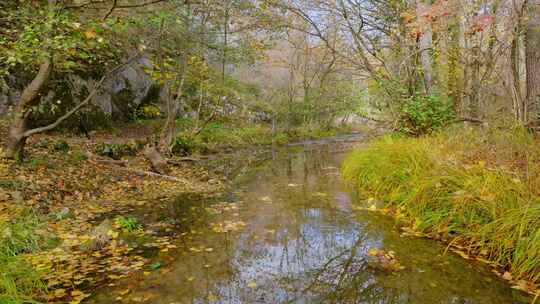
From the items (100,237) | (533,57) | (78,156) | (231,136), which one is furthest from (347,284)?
(231,136)

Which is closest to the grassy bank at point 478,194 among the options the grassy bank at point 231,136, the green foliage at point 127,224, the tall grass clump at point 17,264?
the green foliage at point 127,224

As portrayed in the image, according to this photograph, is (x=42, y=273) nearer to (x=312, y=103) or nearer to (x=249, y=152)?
(x=249, y=152)

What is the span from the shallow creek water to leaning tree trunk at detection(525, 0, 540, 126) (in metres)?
3.58

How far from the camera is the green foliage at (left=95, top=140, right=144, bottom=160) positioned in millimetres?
9242

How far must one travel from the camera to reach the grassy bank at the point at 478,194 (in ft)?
11.6

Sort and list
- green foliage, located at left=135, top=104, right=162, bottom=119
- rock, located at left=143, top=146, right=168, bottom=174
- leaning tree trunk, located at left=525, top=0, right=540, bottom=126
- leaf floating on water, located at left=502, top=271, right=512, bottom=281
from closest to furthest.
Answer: leaf floating on water, located at left=502, top=271, right=512, bottom=281 → leaning tree trunk, located at left=525, top=0, right=540, bottom=126 → rock, located at left=143, top=146, right=168, bottom=174 → green foliage, located at left=135, top=104, right=162, bottom=119

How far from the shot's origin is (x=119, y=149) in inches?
385

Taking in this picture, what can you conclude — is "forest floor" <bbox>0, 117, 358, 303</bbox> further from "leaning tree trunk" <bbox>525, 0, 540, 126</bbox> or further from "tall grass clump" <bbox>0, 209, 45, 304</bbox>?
"leaning tree trunk" <bbox>525, 0, 540, 126</bbox>

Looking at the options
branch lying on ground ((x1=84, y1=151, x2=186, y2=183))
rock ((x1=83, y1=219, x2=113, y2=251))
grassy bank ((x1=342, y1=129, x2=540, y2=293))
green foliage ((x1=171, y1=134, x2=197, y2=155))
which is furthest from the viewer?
green foliage ((x1=171, y1=134, x2=197, y2=155))

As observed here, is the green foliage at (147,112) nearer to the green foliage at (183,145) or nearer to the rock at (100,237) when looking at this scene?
the green foliage at (183,145)

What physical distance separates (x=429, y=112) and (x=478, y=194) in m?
4.22

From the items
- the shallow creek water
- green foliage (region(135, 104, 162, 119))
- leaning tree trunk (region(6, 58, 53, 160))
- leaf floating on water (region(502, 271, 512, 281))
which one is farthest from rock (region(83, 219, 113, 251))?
green foliage (region(135, 104, 162, 119))

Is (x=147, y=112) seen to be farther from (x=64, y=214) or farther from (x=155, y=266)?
(x=155, y=266)

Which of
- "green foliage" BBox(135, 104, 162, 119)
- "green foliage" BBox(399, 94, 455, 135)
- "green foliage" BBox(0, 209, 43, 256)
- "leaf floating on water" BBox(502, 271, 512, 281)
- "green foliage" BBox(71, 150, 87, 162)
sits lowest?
"leaf floating on water" BBox(502, 271, 512, 281)
